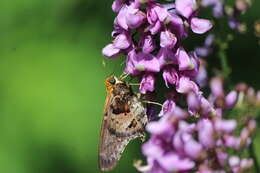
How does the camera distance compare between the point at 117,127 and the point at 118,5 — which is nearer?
the point at 118,5

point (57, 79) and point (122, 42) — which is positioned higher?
point (122, 42)

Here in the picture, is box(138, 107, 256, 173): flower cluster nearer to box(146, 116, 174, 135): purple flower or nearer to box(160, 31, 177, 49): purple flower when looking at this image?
box(146, 116, 174, 135): purple flower

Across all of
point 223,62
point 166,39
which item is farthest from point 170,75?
point 223,62

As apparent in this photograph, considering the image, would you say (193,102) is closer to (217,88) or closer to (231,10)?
(217,88)

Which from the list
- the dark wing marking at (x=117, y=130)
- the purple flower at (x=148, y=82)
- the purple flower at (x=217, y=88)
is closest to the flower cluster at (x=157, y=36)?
the purple flower at (x=148, y=82)

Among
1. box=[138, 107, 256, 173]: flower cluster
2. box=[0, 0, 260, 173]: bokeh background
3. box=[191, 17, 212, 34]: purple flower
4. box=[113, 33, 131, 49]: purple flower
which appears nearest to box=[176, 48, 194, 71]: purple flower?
box=[191, 17, 212, 34]: purple flower

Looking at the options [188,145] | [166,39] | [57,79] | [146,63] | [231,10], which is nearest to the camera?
[188,145]

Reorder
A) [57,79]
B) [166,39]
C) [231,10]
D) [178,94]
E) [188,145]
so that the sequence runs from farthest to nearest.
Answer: [57,79] → [231,10] → [178,94] → [166,39] → [188,145]

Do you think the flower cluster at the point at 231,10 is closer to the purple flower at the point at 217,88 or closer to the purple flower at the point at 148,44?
the purple flower at the point at 148,44
